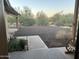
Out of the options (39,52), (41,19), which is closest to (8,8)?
(41,19)

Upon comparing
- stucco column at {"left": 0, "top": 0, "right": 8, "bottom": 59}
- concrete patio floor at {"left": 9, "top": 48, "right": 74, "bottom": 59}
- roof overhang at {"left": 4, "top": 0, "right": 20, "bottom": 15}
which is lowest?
concrete patio floor at {"left": 9, "top": 48, "right": 74, "bottom": 59}

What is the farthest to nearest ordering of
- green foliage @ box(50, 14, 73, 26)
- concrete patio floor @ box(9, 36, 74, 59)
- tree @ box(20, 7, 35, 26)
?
concrete patio floor @ box(9, 36, 74, 59), green foliage @ box(50, 14, 73, 26), tree @ box(20, 7, 35, 26)

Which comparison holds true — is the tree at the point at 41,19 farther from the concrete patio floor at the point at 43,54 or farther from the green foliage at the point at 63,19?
the concrete patio floor at the point at 43,54

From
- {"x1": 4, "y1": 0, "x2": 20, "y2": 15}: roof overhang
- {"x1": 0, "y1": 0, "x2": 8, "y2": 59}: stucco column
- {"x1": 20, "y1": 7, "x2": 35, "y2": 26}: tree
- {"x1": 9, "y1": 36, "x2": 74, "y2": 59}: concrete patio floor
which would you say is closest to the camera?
{"x1": 0, "y1": 0, "x2": 8, "y2": 59}: stucco column

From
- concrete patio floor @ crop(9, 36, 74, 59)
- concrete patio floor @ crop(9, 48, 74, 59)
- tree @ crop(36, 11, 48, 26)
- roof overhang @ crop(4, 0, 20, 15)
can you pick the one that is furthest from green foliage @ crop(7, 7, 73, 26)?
concrete patio floor @ crop(9, 48, 74, 59)

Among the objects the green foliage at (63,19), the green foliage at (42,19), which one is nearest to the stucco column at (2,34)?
the green foliage at (42,19)

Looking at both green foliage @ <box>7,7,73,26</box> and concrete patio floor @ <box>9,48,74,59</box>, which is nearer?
green foliage @ <box>7,7,73,26</box>

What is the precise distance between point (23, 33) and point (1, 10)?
2.21ft

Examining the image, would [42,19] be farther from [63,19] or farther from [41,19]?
[63,19]

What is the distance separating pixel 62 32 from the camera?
6.33 feet

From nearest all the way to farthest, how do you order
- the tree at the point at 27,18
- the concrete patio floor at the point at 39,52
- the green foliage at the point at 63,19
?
1. the tree at the point at 27,18
2. the green foliage at the point at 63,19
3. the concrete patio floor at the point at 39,52

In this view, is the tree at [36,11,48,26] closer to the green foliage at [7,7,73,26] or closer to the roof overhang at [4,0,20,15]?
the green foliage at [7,7,73,26]

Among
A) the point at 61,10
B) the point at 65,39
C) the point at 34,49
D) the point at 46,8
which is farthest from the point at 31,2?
the point at 34,49

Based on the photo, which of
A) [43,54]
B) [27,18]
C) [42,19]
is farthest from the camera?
[43,54]
